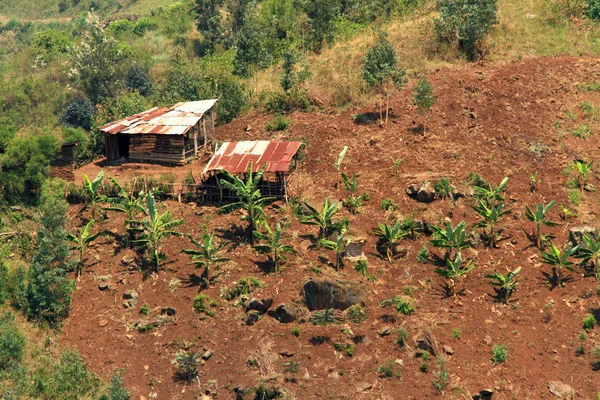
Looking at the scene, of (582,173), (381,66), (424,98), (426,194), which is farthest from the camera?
(381,66)

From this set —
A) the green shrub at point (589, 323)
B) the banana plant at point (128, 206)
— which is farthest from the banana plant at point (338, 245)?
the green shrub at point (589, 323)

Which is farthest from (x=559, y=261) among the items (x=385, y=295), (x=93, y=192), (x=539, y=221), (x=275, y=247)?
(x=93, y=192)

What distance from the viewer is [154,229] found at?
27281 mm

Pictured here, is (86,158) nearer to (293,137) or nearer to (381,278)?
(293,137)

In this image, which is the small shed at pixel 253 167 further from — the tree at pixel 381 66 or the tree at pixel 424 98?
the tree at pixel 381 66

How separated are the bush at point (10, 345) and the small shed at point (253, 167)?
9.57m

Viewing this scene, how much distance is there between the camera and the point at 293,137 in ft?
114

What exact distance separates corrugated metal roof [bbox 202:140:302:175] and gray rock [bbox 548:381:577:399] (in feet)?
42.8

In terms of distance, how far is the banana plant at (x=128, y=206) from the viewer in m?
28.6

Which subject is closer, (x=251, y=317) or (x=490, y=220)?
(x=251, y=317)

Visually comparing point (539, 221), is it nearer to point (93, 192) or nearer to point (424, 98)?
point (424, 98)

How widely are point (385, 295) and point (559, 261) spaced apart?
20.9ft

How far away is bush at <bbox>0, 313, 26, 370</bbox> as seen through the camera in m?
23.4

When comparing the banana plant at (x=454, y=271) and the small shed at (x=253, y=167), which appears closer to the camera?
the banana plant at (x=454, y=271)
